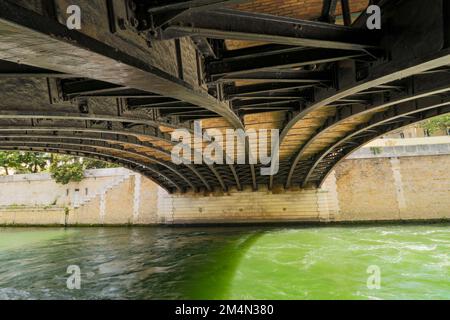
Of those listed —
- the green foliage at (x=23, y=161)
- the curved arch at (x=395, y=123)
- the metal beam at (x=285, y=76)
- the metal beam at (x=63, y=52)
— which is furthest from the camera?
the green foliage at (x=23, y=161)

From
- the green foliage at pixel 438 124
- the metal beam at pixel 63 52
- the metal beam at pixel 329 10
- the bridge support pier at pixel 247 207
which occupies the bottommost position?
the bridge support pier at pixel 247 207

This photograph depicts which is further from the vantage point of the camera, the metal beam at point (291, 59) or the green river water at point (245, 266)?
the green river water at point (245, 266)

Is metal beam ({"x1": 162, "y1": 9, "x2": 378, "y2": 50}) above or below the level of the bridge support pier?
above

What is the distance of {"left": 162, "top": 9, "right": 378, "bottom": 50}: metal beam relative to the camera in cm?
328

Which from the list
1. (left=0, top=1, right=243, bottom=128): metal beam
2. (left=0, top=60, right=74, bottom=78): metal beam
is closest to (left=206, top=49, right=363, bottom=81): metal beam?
(left=0, top=1, right=243, bottom=128): metal beam

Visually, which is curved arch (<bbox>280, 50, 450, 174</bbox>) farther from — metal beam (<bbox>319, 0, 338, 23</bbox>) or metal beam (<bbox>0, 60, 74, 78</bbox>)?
metal beam (<bbox>0, 60, 74, 78</bbox>)

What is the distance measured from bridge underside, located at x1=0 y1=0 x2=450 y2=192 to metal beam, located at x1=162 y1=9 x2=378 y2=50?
0.01m

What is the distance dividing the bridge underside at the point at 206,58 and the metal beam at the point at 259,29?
1 cm

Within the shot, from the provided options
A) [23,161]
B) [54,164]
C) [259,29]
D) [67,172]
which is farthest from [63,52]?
[23,161]

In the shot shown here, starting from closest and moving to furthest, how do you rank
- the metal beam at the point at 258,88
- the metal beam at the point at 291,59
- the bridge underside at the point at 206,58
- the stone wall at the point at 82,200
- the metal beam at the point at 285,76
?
1. the bridge underside at the point at 206,58
2. the metal beam at the point at 291,59
3. the metal beam at the point at 285,76
4. the metal beam at the point at 258,88
5. the stone wall at the point at 82,200

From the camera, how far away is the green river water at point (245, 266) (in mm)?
8125

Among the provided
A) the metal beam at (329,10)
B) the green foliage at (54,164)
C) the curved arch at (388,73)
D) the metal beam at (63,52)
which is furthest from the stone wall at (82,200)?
the metal beam at (329,10)

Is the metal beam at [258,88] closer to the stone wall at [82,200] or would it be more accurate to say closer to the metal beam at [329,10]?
the metal beam at [329,10]

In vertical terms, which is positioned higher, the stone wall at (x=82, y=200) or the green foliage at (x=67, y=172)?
the green foliage at (x=67, y=172)
